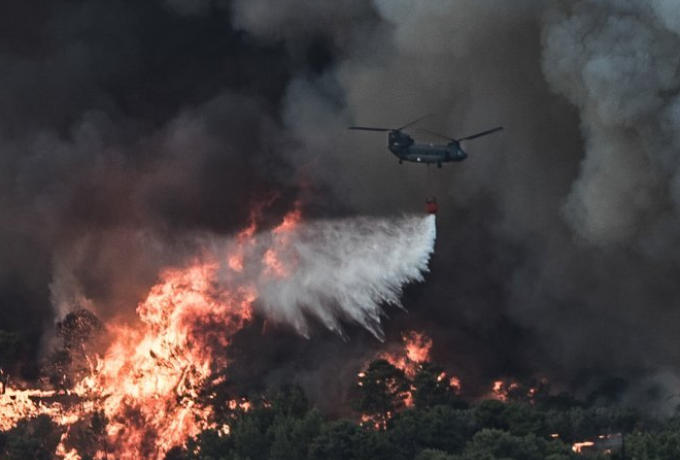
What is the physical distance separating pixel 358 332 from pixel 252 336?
6.61 meters

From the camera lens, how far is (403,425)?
103 metres

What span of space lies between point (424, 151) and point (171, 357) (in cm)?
2284

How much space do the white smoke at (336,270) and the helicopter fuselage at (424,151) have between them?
13006mm

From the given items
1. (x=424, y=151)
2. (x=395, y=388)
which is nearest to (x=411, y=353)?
(x=395, y=388)

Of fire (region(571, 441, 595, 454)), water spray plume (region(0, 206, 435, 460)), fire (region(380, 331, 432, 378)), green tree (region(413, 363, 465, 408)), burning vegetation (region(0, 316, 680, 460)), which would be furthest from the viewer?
fire (region(380, 331, 432, 378))

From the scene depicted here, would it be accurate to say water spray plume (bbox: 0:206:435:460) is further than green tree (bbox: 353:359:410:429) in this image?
Yes

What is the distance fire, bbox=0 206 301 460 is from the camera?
358 ft

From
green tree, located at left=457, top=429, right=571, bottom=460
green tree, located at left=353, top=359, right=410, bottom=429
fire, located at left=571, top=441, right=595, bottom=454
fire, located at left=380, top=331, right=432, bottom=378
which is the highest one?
fire, located at left=380, top=331, right=432, bottom=378

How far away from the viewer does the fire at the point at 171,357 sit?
10925 cm

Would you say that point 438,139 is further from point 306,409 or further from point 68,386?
point 68,386

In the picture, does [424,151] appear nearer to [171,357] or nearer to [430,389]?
[430,389]

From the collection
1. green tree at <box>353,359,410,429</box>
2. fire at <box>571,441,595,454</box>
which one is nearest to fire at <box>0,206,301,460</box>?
green tree at <box>353,359,410,429</box>

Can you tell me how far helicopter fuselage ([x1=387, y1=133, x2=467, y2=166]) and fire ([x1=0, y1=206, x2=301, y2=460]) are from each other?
53.6 ft

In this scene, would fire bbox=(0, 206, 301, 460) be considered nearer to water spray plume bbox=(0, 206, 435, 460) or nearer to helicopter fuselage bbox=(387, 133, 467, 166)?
water spray plume bbox=(0, 206, 435, 460)
